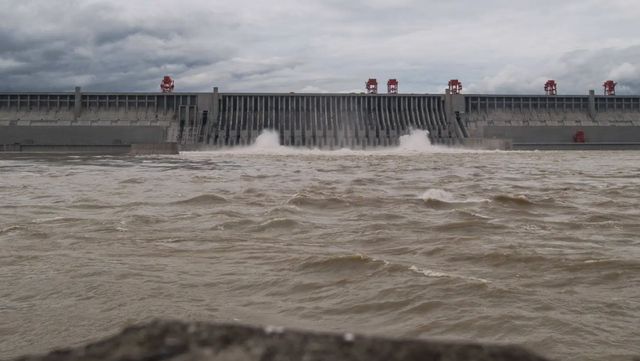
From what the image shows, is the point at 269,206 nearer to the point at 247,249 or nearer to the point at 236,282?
the point at 247,249

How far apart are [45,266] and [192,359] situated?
5.17 meters

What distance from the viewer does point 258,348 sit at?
1.01 metres

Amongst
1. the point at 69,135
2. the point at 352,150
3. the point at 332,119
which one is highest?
the point at 332,119

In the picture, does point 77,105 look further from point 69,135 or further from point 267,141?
point 267,141

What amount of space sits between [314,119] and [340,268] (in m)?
42.5

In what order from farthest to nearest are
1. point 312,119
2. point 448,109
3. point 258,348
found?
1. point 448,109
2. point 312,119
3. point 258,348

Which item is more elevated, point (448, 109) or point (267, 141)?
point (448, 109)

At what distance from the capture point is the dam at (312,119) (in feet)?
133

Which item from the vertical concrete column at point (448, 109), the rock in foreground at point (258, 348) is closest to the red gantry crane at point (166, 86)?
the vertical concrete column at point (448, 109)

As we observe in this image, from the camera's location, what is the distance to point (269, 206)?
10000mm

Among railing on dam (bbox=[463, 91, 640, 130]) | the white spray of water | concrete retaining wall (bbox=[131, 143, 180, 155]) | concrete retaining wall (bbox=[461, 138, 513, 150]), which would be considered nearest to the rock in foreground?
concrete retaining wall (bbox=[131, 143, 180, 155])

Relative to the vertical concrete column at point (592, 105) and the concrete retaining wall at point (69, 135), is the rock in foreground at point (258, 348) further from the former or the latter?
the vertical concrete column at point (592, 105)

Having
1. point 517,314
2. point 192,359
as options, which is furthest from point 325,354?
point 517,314

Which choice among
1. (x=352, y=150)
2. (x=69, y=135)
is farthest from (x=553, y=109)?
(x=69, y=135)
